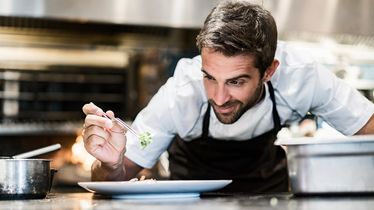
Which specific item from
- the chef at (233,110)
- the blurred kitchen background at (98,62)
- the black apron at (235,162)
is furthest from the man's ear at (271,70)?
the blurred kitchen background at (98,62)

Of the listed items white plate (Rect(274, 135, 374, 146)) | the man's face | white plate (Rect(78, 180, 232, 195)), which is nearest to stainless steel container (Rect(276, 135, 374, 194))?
white plate (Rect(274, 135, 374, 146))

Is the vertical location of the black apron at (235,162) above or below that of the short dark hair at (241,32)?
below

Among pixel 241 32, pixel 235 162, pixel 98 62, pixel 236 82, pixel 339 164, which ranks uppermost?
pixel 241 32

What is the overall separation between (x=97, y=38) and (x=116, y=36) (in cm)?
12

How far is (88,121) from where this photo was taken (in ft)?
5.73

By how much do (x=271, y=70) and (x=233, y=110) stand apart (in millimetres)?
213

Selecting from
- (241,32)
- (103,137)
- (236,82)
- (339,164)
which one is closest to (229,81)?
(236,82)

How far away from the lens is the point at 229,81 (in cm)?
200

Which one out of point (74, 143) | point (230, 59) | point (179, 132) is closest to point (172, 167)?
point (179, 132)

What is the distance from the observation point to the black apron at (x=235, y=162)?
7.97ft

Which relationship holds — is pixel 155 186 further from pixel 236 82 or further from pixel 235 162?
pixel 235 162

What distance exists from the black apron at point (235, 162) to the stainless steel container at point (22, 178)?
0.88 metres

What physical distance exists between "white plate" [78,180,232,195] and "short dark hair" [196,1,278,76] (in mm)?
554

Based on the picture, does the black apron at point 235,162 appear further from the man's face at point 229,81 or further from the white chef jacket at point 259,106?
the man's face at point 229,81
